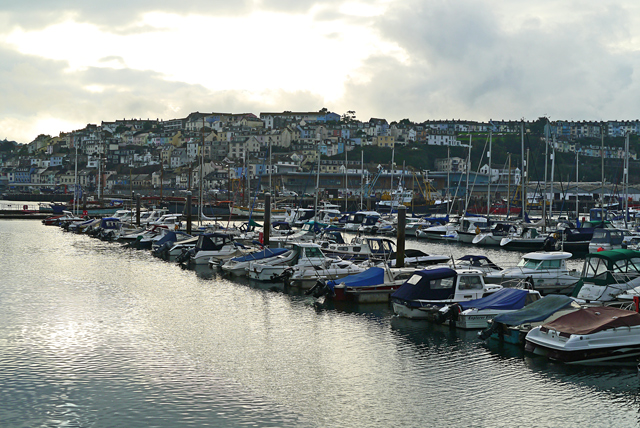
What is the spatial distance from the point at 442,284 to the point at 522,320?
4552 millimetres

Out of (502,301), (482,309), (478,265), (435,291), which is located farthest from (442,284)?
(478,265)

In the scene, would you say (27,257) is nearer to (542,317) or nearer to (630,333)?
(542,317)

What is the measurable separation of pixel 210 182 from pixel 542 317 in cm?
16784

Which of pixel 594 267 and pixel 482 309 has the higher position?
pixel 594 267

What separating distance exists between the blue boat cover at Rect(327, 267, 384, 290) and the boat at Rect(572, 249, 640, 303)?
8.92m

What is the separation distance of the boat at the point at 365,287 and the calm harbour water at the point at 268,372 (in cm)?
94

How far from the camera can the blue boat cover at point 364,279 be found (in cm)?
3123

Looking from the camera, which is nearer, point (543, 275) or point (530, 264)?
point (543, 275)

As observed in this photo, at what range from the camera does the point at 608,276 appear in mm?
26875

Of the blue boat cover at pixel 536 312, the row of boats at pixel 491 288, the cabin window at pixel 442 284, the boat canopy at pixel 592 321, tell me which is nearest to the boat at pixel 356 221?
the row of boats at pixel 491 288

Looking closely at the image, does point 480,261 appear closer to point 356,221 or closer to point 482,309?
point 482,309

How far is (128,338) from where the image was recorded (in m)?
24.5

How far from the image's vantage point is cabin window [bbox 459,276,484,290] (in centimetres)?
2714

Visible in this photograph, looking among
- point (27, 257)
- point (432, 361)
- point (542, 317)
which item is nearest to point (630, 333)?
point (542, 317)
